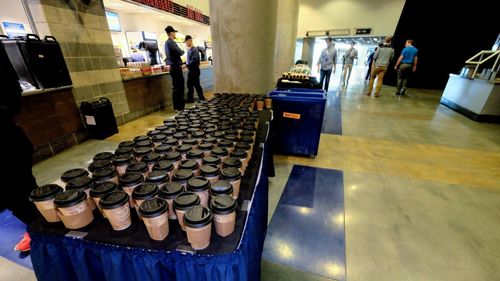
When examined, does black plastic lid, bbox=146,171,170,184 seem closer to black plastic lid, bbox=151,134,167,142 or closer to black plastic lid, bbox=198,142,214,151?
black plastic lid, bbox=198,142,214,151

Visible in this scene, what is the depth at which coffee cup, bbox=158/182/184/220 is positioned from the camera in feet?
2.56

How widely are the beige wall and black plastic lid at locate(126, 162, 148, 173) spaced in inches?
554

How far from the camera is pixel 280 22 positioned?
8.06 metres

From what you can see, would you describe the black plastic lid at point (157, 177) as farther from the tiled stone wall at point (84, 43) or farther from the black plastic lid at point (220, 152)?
the tiled stone wall at point (84, 43)

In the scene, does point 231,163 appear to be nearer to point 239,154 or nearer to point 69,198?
point 239,154

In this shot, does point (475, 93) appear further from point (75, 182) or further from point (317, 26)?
point (317, 26)

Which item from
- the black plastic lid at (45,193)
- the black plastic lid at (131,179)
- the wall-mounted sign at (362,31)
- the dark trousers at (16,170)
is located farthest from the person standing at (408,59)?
the dark trousers at (16,170)

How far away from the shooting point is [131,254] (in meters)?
0.73

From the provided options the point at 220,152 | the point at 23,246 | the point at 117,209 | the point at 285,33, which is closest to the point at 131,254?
the point at 117,209

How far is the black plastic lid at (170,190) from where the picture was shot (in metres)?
0.78

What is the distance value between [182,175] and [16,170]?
4.61ft

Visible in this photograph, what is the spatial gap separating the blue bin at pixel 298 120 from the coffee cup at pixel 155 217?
2318 millimetres

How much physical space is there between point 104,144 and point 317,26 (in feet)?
43.2

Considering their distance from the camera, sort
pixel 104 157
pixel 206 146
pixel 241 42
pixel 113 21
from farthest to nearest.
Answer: pixel 113 21
pixel 241 42
pixel 206 146
pixel 104 157
